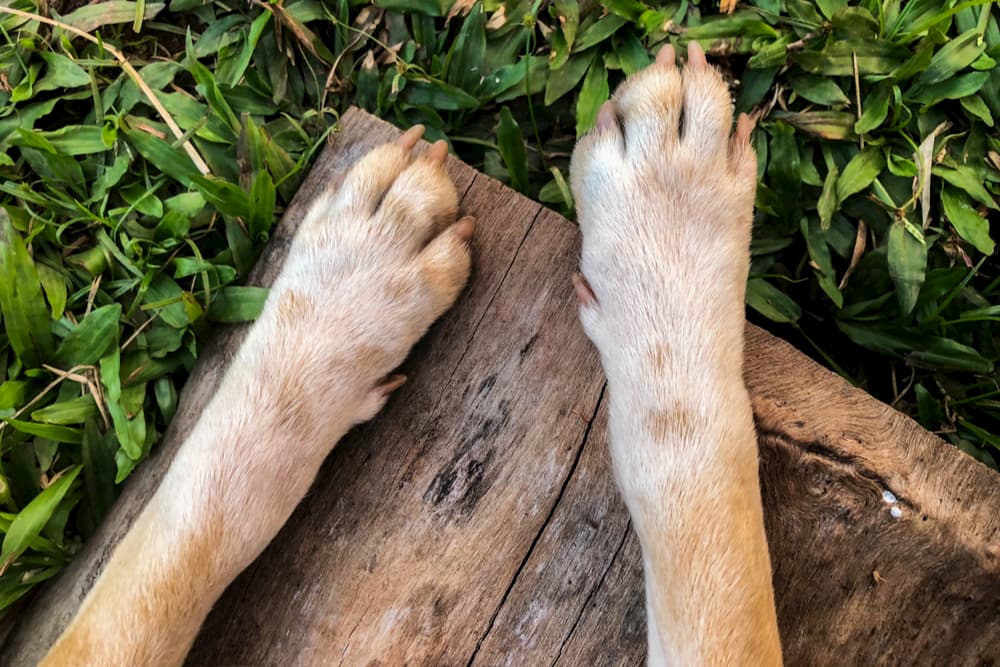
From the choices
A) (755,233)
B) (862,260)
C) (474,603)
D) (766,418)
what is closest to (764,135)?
(755,233)


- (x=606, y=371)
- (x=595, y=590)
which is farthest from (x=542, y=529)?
(x=606, y=371)

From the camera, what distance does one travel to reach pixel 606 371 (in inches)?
67.2

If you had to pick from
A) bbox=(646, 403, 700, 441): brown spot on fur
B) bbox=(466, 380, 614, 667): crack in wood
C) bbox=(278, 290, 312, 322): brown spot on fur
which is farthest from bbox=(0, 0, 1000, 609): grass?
bbox=(646, 403, 700, 441): brown spot on fur

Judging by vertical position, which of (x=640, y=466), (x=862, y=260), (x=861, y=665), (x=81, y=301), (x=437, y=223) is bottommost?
(x=861, y=665)

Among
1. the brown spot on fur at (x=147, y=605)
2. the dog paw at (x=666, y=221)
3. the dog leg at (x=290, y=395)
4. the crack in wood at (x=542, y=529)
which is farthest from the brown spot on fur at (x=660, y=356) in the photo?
the brown spot on fur at (x=147, y=605)

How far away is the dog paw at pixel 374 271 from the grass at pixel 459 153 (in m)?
0.35

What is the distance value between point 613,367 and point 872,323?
1.04 metres

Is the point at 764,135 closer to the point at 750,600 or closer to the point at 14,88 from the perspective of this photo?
the point at 750,600

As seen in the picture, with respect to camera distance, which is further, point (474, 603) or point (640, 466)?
point (474, 603)

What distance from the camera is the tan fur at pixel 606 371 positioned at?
1.51m

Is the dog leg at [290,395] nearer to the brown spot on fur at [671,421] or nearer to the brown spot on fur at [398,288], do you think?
the brown spot on fur at [398,288]

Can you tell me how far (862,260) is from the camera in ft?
7.45

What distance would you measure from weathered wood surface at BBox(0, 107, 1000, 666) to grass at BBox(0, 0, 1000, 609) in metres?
0.52

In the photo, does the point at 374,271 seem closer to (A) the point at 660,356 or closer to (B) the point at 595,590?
(A) the point at 660,356
